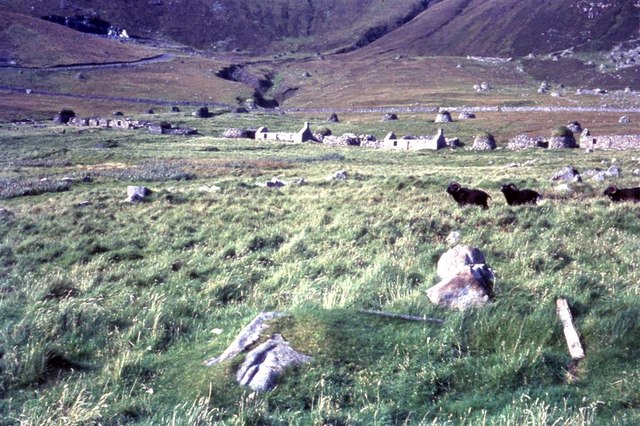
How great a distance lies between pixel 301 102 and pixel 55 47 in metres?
51.8

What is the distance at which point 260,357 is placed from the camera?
593cm

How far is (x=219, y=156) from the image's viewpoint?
134ft

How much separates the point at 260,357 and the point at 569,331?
345 cm

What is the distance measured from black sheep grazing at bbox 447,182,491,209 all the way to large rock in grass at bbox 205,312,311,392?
1047 cm

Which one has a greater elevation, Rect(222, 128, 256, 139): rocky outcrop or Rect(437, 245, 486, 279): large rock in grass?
Rect(437, 245, 486, 279): large rock in grass

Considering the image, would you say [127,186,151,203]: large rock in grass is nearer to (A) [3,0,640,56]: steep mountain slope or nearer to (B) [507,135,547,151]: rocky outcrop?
(B) [507,135,547,151]: rocky outcrop

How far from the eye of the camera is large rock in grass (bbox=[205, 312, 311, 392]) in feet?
18.5

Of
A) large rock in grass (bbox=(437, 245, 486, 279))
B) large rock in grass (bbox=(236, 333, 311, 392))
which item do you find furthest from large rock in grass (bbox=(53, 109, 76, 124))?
large rock in grass (bbox=(236, 333, 311, 392))

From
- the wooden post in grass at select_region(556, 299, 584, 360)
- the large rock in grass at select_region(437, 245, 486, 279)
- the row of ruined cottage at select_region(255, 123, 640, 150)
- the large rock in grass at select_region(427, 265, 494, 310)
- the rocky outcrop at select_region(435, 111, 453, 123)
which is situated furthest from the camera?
the rocky outcrop at select_region(435, 111, 453, 123)

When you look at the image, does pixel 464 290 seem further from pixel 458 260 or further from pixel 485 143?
pixel 485 143

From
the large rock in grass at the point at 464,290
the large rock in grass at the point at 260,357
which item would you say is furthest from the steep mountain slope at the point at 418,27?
the large rock in grass at the point at 260,357

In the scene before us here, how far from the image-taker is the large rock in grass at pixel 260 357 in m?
5.65

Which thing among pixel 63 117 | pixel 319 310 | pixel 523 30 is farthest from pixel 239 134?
pixel 523 30

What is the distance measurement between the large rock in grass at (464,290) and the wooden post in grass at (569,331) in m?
0.84
